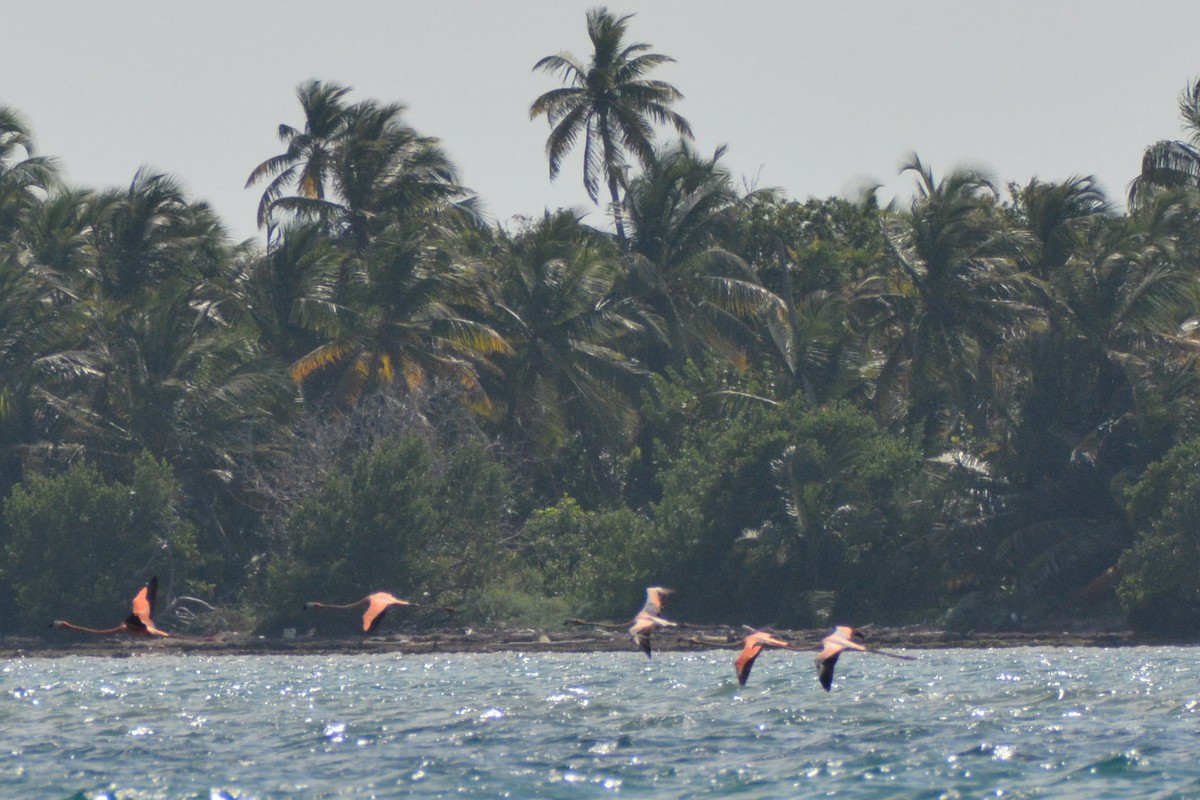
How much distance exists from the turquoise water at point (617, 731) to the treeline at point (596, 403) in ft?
16.8

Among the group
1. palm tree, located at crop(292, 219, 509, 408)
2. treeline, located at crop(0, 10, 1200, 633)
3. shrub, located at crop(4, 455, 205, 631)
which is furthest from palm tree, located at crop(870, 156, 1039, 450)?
shrub, located at crop(4, 455, 205, 631)

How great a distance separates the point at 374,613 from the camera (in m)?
15.1

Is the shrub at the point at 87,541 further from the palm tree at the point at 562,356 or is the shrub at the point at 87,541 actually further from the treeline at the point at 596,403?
the palm tree at the point at 562,356

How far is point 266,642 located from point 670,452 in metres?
11.5

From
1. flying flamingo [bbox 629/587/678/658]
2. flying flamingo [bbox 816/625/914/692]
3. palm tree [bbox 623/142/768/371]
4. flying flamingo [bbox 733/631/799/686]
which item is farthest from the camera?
palm tree [bbox 623/142/768/371]

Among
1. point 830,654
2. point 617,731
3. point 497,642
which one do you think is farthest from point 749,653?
point 497,642

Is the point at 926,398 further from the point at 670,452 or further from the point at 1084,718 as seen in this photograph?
the point at 1084,718

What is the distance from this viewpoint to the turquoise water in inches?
674

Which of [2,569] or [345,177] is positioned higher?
[345,177]

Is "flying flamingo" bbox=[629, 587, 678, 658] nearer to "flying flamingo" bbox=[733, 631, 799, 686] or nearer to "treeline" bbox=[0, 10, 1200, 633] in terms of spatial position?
"flying flamingo" bbox=[733, 631, 799, 686]

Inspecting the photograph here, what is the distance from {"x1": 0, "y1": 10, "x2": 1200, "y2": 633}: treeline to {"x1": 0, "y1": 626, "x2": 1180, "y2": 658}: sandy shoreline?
0.66m

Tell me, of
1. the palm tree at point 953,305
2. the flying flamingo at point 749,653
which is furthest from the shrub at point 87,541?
the flying flamingo at point 749,653

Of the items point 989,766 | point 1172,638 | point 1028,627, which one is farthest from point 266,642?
point 989,766

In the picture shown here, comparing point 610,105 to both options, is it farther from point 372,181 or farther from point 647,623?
point 647,623
